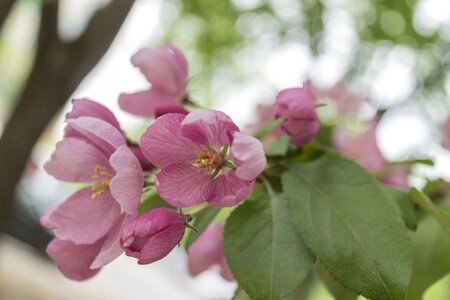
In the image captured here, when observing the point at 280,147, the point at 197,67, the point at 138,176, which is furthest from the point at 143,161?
the point at 197,67

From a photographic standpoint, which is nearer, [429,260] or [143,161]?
[143,161]

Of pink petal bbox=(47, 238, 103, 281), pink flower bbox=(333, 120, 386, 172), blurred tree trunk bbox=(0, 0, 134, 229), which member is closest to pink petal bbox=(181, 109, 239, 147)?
pink petal bbox=(47, 238, 103, 281)

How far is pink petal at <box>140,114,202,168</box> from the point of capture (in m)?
0.35

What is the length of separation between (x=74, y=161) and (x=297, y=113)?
158mm

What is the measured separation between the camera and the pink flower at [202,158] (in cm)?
34

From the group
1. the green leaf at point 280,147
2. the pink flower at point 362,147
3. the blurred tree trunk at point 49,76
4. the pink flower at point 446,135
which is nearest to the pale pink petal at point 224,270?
the green leaf at point 280,147

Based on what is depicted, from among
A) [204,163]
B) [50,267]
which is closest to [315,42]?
[204,163]

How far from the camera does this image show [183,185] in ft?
1.20

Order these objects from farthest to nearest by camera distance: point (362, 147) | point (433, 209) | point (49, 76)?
point (49, 76) → point (362, 147) → point (433, 209)

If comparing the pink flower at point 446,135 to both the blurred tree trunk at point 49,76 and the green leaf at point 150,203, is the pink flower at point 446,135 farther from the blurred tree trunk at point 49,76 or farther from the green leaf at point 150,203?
the blurred tree trunk at point 49,76

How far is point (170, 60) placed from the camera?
497mm

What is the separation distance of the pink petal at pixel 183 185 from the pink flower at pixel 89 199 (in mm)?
14

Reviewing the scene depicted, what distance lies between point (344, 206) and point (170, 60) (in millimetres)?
189

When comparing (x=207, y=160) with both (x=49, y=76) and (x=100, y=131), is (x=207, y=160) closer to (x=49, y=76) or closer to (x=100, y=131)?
(x=100, y=131)
